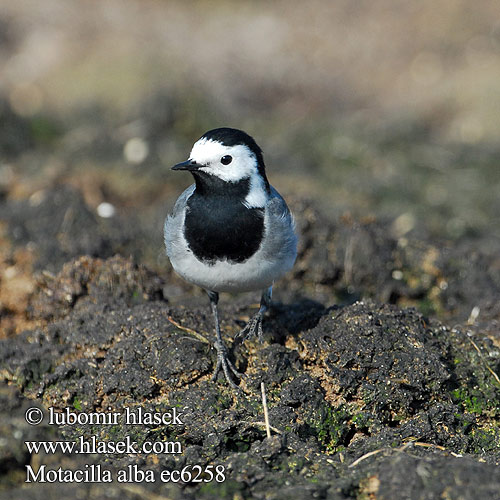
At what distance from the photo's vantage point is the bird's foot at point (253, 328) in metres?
4.70

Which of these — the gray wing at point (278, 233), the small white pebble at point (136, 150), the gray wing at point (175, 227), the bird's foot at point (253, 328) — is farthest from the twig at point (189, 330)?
the small white pebble at point (136, 150)

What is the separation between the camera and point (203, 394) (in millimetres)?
4211

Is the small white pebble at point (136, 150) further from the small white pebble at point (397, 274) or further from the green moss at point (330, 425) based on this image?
the green moss at point (330, 425)

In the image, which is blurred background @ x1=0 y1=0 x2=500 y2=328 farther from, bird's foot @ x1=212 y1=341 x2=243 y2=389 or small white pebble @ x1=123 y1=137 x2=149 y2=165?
bird's foot @ x1=212 y1=341 x2=243 y2=389

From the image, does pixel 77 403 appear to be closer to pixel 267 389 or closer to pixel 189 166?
pixel 267 389

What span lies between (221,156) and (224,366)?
51.1 inches

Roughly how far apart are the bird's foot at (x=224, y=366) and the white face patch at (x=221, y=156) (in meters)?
1.07

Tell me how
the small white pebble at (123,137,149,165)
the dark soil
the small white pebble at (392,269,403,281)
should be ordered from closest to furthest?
the dark soil, the small white pebble at (392,269,403,281), the small white pebble at (123,137,149,165)

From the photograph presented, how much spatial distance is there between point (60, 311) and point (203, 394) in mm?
1620

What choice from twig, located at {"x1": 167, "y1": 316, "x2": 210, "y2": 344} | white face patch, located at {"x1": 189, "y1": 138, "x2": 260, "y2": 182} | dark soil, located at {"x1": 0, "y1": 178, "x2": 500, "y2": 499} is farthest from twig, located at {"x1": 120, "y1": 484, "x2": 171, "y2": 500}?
white face patch, located at {"x1": 189, "y1": 138, "x2": 260, "y2": 182}

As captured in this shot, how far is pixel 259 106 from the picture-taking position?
13.7m

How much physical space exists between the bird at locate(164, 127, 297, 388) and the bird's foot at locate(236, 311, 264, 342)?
3cm

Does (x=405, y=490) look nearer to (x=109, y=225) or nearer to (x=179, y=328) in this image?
(x=179, y=328)

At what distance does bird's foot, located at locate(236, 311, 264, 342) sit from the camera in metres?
4.70
